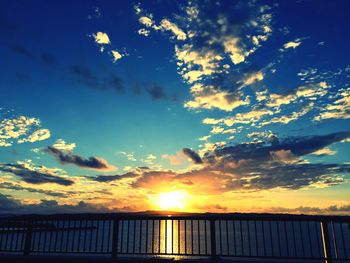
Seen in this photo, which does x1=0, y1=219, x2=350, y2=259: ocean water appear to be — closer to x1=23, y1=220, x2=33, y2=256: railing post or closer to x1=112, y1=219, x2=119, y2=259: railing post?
x1=112, y1=219, x2=119, y2=259: railing post

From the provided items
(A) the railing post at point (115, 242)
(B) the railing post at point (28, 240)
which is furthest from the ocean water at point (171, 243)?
(B) the railing post at point (28, 240)

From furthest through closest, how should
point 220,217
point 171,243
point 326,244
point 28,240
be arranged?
point 171,243
point 28,240
point 220,217
point 326,244

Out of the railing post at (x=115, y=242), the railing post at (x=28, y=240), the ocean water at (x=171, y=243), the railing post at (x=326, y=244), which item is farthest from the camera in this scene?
the railing post at (x=28, y=240)

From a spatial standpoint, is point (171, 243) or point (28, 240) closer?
point (28, 240)

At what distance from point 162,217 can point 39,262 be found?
3.47 meters

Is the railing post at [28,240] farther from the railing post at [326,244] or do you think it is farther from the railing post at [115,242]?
the railing post at [326,244]

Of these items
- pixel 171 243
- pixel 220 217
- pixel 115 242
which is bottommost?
pixel 171 243

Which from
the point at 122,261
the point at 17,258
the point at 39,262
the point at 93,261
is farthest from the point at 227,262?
the point at 17,258

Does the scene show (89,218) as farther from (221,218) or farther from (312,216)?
(312,216)

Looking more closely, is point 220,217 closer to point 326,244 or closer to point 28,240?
point 326,244

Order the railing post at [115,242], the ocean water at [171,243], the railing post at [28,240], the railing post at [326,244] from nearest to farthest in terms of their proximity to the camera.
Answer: the railing post at [326,244], the ocean water at [171,243], the railing post at [115,242], the railing post at [28,240]

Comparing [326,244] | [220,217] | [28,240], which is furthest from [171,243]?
[326,244]

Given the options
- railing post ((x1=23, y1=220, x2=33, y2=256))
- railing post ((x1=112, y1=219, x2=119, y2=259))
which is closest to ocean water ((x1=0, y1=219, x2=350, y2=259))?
railing post ((x1=112, y1=219, x2=119, y2=259))

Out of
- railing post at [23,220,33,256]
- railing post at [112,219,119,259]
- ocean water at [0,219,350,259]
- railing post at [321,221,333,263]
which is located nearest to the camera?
railing post at [321,221,333,263]
